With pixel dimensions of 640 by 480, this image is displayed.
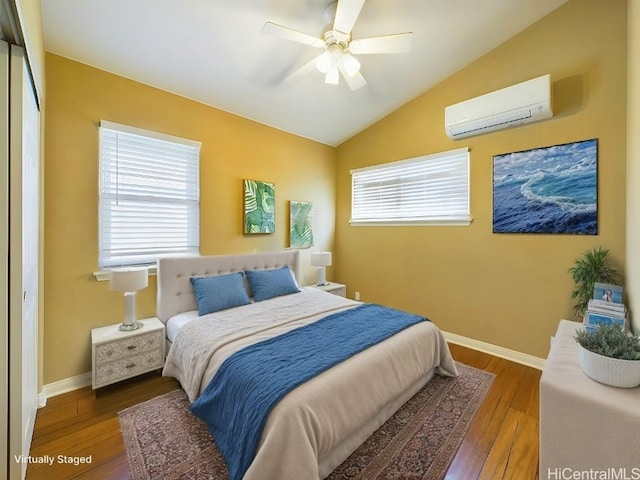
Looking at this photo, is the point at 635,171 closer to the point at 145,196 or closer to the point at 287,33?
the point at 287,33

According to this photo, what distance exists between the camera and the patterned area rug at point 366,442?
1.58 meters

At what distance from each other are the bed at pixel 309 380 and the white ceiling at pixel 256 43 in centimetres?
183

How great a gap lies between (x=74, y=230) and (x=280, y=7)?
2539 millimetres

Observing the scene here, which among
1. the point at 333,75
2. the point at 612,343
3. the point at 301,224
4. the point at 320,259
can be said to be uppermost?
the point at 333,75

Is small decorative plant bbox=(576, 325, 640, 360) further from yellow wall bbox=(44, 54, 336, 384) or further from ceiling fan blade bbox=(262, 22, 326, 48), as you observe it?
yellow wall bbox=(44, 54, 336, 384)

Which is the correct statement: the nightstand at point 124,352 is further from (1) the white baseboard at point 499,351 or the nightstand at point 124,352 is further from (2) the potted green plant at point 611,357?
(1) the white baseboard at point 499,351

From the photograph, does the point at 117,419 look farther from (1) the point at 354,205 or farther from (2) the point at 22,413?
(1) the point at 354,205

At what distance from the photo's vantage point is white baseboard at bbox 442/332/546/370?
9.15 feet

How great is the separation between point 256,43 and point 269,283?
2.39 meters

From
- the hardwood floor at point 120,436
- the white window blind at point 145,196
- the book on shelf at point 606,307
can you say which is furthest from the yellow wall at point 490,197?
the white window blind at point 145,196

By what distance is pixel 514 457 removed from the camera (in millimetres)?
1683

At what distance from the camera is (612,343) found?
1.22 m

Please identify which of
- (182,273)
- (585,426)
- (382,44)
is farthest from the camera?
(182,273)

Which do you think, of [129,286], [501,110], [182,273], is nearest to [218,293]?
[182,273]
